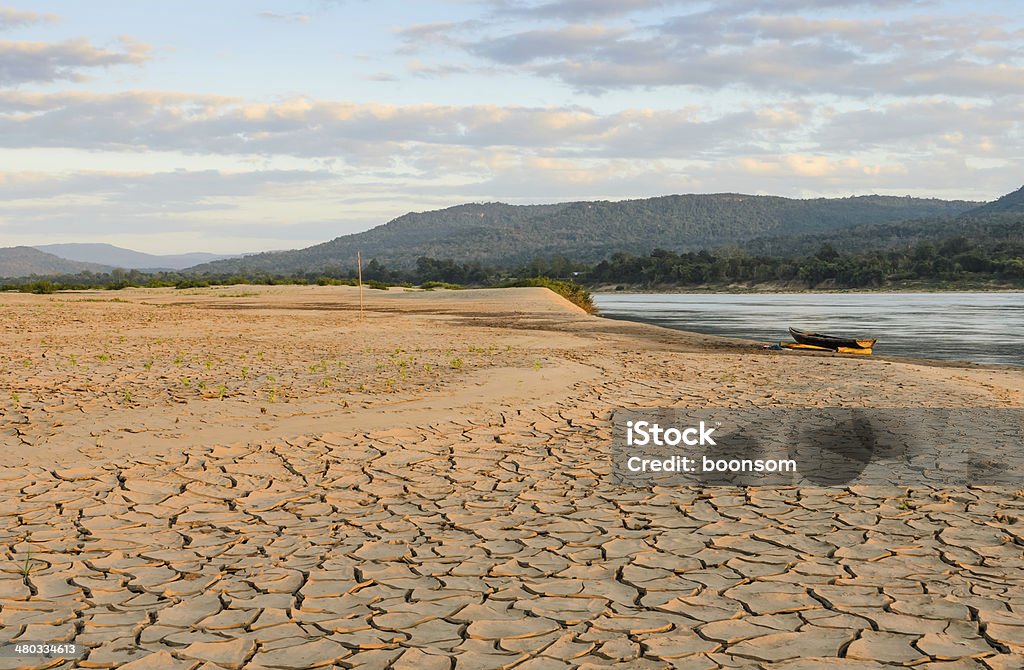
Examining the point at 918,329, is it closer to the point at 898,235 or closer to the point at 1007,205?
the point at 898,235

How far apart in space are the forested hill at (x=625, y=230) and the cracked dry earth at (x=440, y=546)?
151 metres

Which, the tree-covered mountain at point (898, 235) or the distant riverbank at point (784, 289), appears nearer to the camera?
the distant riverbank at point (784, 289)

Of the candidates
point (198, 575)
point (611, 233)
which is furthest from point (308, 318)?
point (611, 233)

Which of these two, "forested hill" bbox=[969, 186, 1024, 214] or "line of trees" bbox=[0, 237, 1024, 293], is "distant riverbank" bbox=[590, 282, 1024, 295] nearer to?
"line of trees" bbox=[0, 237, 1024, 293]

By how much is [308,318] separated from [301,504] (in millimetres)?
22255

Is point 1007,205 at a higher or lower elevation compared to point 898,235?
higher

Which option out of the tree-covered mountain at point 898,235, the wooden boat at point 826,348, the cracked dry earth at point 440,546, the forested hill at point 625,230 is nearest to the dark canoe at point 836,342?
the wooden boat at point 826,348

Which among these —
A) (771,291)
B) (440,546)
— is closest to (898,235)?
(771,291)

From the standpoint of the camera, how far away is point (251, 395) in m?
11.0

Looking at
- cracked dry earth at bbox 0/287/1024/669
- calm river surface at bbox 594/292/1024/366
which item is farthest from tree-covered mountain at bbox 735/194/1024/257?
cracked dry earth at bbox 0/287/1024/669
